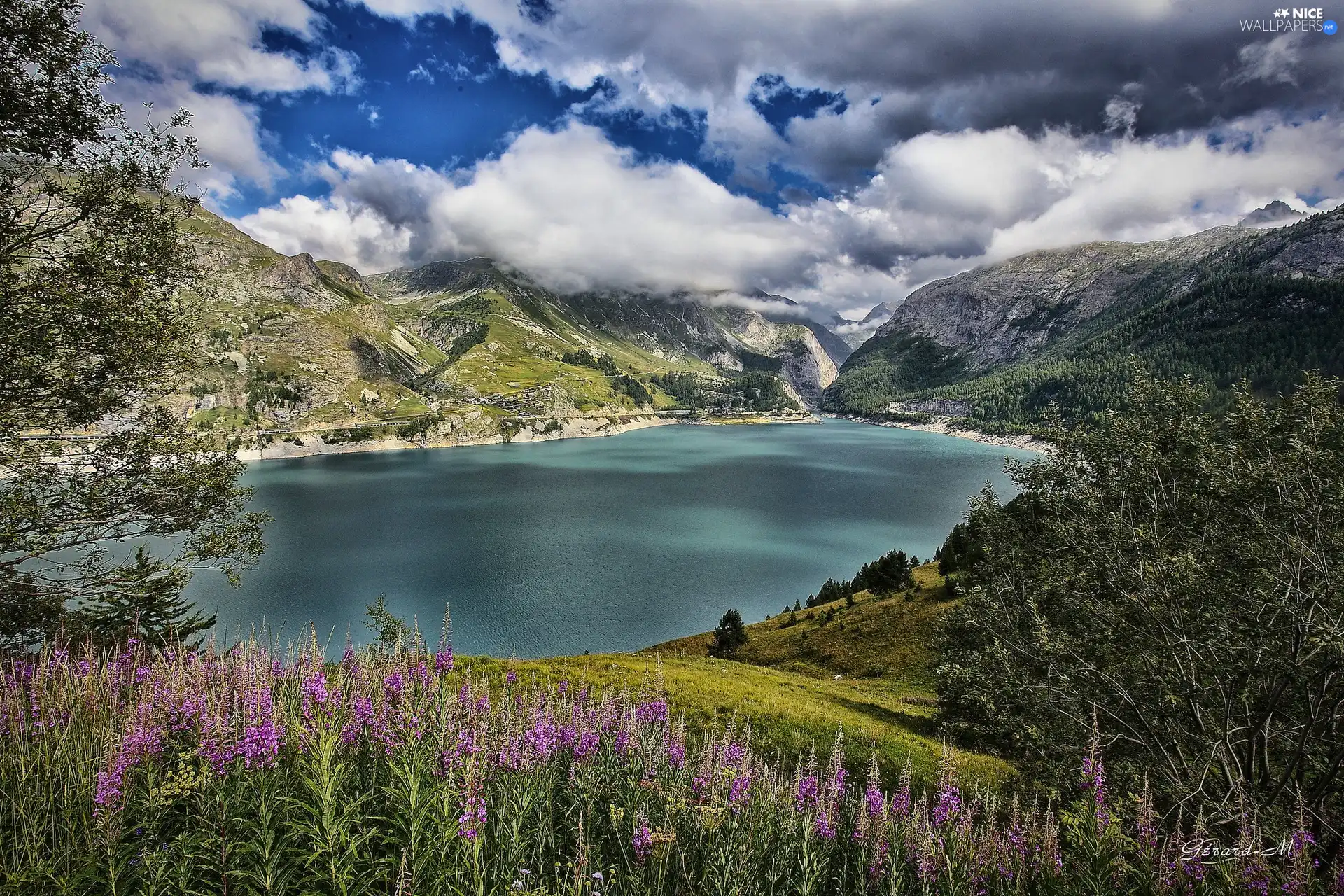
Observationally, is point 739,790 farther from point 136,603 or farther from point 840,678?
point 840,678

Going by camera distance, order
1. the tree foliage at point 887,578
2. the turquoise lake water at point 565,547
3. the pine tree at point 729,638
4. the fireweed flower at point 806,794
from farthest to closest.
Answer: the turquoise lake water at point 565,547 → the tree foliage at point 887,578 → the pine tree at point 729,638 → the fireweed flower at point 806,794

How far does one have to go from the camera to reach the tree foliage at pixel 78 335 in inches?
451

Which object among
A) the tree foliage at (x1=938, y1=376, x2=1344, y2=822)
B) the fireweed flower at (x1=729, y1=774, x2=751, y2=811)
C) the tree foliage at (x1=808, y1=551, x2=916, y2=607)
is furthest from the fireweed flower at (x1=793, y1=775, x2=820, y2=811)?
the tree foliage at (x1=808, y1=551, x2=916, y2=607)

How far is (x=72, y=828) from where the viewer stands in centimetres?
470

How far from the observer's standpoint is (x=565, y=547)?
89.4m

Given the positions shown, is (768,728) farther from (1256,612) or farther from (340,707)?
(340,707)

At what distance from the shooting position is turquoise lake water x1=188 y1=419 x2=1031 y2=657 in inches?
2409

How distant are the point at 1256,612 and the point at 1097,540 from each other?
2797 millimetres

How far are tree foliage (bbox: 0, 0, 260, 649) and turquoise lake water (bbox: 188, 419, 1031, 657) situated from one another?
13.6 m

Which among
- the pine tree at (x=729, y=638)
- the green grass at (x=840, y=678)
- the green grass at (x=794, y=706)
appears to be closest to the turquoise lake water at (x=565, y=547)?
the green grass at (x=794, y=706)

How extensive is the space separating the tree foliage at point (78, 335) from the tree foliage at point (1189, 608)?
770 inches

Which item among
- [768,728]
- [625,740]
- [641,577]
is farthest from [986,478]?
[625,740]

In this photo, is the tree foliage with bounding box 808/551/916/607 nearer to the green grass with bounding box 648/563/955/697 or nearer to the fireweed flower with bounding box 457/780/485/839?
the green grass with bounding box 648/563/955/697

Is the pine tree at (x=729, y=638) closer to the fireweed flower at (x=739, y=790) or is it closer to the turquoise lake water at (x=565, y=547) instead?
the turquoise lake water at (x=565, y=547)
